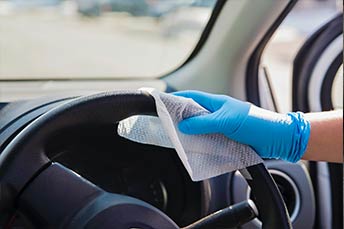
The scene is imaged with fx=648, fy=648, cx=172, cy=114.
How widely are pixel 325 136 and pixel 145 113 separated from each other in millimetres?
395

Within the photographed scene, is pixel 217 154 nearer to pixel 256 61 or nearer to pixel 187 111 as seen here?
pixel 187 111

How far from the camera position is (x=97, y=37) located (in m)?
2.76

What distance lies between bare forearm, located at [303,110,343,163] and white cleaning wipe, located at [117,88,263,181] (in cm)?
17

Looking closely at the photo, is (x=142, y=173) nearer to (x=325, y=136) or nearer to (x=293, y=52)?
(x=325, y=136)

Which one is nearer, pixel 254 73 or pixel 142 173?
pixel 142 173

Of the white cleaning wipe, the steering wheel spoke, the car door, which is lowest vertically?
the car door

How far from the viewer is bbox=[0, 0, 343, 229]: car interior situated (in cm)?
112

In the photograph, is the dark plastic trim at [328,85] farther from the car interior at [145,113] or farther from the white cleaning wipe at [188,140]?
the white cleaning wipe at [188,140]

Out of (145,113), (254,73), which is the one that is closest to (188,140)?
(145,113)

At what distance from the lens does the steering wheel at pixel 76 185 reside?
3.59 ft

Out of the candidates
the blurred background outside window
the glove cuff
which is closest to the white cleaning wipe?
the glove cuff

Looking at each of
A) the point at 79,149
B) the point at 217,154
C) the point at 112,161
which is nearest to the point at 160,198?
the point at 112,161

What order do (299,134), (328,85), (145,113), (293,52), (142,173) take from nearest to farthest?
(145,113) < (299,134) < (142,173) < (328,85) < (293,52)

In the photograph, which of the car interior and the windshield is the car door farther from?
the windshield
